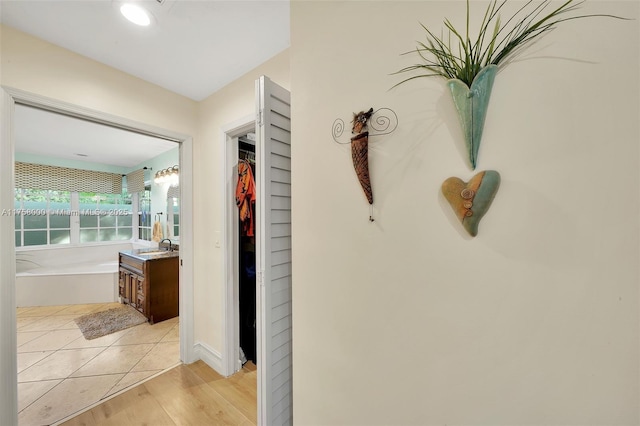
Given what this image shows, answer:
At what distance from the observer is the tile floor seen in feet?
5.69

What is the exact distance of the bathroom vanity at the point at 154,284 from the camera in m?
2.96

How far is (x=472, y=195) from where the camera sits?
0.62 meters

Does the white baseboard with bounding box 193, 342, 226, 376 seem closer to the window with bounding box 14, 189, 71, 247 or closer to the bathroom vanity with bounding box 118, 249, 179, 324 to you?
the bathroom vanity with bounding box 118, 249, 179, 324

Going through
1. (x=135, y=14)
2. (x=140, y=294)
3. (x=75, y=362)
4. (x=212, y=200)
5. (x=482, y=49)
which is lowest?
(x=75, y=362)

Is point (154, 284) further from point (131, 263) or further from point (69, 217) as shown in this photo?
point (69, 217)

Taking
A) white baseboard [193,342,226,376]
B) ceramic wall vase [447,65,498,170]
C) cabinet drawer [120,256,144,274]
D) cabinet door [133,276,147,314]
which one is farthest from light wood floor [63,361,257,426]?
ceramic wall vase [447,65,498,170]

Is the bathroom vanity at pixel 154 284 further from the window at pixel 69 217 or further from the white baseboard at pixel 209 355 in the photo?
the window at pixel 69 217

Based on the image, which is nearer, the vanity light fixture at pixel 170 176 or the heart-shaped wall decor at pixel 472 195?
the heart-shaped wall decor at pixel 472 195

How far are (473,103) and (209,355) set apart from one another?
2.63m

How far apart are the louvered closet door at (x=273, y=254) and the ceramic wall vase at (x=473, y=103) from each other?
0.79 meters

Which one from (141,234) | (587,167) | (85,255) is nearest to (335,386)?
(587,167)

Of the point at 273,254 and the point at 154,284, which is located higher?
the point at 273,254

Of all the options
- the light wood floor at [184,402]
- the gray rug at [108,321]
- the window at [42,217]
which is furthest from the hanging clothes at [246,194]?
the window at [42,217]

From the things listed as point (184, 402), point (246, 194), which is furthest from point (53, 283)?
point (246, 194)
